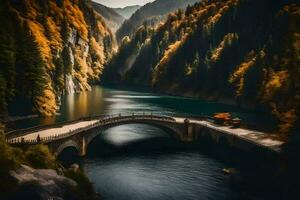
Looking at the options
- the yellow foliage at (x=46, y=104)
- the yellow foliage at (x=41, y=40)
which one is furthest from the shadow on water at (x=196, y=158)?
the yellow foliage at (x=41, y=40)

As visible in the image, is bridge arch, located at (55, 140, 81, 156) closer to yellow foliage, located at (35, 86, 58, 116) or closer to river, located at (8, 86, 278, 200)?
river, located at (8, 86, 278, 200)

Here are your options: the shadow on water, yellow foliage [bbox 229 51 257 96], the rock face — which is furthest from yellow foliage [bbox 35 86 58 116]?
yellow foliage [bbox 229 51 257 96]

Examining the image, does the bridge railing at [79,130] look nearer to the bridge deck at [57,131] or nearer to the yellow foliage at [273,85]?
the bridge deck at [57,131]

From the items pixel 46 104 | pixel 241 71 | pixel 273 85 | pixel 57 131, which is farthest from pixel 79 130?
pixel 241 71

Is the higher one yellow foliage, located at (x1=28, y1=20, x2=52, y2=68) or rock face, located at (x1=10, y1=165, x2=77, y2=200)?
yellow foliage, located at (x1=28, y1=20, x2=52, y2=68)

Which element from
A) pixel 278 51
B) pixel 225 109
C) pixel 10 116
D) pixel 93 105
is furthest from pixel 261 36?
pixel 10 116

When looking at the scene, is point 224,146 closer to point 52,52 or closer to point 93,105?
point 93,105

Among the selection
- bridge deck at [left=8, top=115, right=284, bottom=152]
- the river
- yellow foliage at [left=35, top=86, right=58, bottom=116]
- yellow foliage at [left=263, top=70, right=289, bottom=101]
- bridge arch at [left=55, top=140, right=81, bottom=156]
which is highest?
yellow foliage at [left=263, top=70, right=289, bottom=101]

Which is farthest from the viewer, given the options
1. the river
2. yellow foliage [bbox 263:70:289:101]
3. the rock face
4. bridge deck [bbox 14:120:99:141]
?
yellow foliage [bbox 263:70:289:101]
